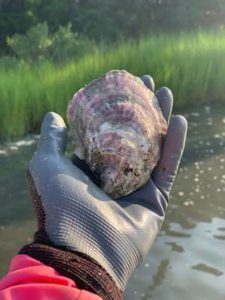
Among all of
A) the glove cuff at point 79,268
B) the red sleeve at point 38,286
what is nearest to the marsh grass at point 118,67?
the glove cuff at point 79,268

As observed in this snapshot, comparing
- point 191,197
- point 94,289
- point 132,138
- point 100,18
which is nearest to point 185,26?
point 100,18

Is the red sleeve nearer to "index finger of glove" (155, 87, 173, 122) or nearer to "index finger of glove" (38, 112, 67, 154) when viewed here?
"index finger of glove" (38, 112, 67, 154)

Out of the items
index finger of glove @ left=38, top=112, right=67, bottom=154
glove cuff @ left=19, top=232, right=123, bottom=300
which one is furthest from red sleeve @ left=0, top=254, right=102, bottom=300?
index finger of glove @ left=38, top=112, right=67, bottom=154

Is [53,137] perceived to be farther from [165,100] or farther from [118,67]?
[118,67]

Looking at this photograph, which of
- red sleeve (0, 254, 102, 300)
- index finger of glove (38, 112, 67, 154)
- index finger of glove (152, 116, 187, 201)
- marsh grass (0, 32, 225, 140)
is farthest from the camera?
marsh grass (0, 32, 225, 140)

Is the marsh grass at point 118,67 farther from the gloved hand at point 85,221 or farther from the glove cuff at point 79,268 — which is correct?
the glove cuff at point 79,268

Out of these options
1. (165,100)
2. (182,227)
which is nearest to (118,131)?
(165,100)
